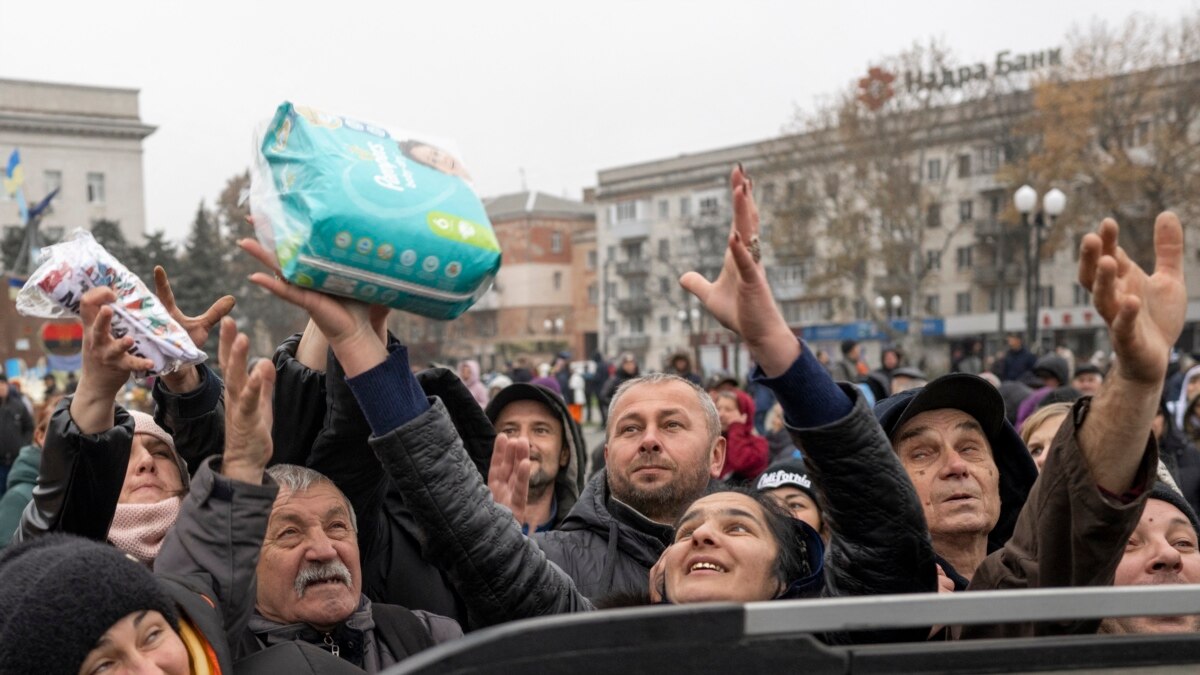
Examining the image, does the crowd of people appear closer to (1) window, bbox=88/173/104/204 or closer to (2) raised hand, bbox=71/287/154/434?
(2) raised hand, bbox=71/287/154/434

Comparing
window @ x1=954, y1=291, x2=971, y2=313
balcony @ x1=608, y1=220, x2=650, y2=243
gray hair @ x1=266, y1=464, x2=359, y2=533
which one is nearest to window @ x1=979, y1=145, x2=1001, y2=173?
window @ x1=954, y1=291, x2=971, y2=313

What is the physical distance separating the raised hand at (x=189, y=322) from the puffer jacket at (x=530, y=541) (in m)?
0.90

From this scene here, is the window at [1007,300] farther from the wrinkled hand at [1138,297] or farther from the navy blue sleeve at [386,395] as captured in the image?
the navy blue sleeve at [386,395]

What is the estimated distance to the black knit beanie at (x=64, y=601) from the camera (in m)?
2.25

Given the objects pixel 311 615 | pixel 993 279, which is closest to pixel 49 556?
pixel 311 615

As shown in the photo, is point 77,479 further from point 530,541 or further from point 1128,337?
point 1128,337

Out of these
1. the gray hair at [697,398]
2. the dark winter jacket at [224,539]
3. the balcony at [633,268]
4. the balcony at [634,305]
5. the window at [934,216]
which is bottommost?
the dark winter jacket at [224,539]

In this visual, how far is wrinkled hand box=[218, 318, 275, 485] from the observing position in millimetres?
2504

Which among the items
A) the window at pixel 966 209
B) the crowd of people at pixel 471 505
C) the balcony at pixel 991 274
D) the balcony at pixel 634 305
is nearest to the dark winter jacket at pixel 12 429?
the crowd of people at pixel 471 505

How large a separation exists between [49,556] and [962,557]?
219 cm

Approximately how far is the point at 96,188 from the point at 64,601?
223 feet

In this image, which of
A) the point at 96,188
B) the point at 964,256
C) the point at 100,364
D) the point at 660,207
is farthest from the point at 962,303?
the point at 100,364

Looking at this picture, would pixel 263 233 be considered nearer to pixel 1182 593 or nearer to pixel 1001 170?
pixel 1182 593

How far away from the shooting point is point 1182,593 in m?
1.50
